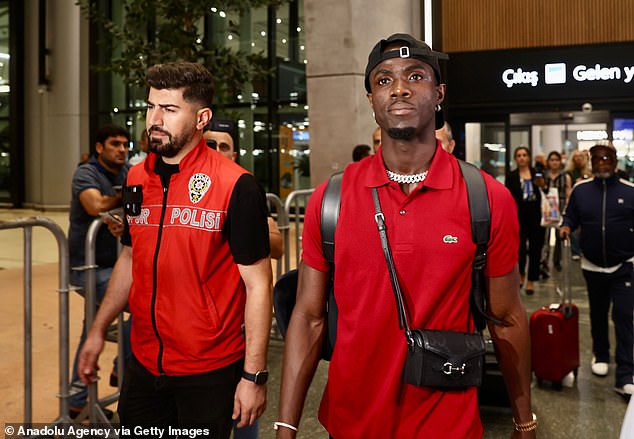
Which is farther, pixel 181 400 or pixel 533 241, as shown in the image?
pixel 533 241

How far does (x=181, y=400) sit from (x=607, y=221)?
13.8 feet

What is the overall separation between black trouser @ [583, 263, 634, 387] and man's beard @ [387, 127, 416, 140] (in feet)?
13.1

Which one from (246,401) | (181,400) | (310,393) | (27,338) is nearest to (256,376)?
(246,401)

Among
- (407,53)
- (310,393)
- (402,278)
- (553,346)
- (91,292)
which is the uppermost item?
(407,53)

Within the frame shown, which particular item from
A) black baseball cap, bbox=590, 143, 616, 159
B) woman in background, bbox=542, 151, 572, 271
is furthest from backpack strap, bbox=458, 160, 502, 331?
woman in background, bbox=542, 151, 572, 271

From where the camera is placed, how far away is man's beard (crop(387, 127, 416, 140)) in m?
1.80

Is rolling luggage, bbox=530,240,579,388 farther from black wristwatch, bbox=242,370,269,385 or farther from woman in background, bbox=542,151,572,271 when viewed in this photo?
woman in background, bbox=542,151,572,271

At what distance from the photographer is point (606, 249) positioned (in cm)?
545

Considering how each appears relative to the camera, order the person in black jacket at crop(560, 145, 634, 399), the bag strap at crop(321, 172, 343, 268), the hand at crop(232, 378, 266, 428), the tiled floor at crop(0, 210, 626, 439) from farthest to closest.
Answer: the person in black jacket at crop(560, 145, 634, 399) < the tiled floor at crop(0, 210, 626, 439) < the hand at crop(232, 378, 266, 428) < the bag strap at crop(321, 172, 343, 268)

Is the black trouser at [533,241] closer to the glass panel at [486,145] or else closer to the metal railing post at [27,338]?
the glass panel at [486,145]

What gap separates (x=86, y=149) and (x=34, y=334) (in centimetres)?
1868

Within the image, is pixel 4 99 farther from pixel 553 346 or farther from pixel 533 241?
pixel 553 346

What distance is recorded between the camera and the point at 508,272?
71.7 inches

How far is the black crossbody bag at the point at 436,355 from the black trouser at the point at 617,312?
12.5 feet
